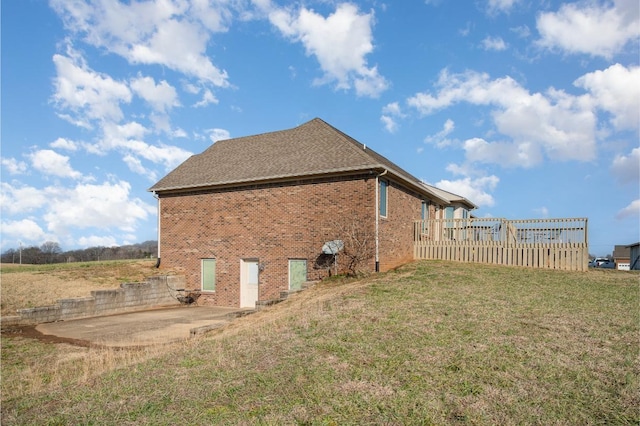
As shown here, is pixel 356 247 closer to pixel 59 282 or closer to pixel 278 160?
pixel 278 160

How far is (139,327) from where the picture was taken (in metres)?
13.4

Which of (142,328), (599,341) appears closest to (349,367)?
(599,341)

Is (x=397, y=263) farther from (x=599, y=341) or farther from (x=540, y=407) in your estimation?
(x=540, y=407)

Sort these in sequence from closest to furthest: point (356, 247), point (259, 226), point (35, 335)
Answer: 1. point (35, 335)
2. point (356, 247)
3. point (259, 226)

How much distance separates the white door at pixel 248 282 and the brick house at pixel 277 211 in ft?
0.14

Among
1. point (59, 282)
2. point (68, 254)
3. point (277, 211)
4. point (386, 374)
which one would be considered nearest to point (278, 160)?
point (277, 211)

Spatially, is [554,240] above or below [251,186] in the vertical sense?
below

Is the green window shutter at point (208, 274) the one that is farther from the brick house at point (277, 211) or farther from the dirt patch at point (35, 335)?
the dirt patch at point (35, 335)

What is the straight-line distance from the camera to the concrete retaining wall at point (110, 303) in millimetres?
14156

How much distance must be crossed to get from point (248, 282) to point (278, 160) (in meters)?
5.43

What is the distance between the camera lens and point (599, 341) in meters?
7.10

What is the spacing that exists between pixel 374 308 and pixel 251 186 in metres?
10.3

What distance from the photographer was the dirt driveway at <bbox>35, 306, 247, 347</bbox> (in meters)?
11.3

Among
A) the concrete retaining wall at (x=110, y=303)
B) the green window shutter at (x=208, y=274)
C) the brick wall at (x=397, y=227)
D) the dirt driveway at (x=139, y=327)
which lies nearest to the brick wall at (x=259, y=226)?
the green window shutter at (x=208, y=274)
